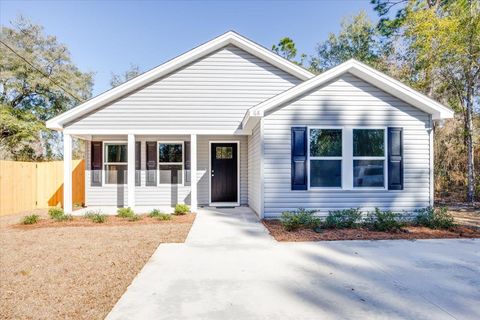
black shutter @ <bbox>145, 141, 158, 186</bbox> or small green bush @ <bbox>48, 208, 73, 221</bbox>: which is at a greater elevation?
black shutter @ <bbox>145, 141, 158, 186</bbox>

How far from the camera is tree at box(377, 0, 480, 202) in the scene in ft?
34.7

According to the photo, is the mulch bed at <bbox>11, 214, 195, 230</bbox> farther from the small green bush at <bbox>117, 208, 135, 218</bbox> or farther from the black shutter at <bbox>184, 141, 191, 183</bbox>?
the black shutter at <bbox>184, 141, 191, 183</bbox>

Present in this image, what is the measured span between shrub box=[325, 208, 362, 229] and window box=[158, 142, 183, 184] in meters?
5.62

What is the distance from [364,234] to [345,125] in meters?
2.76

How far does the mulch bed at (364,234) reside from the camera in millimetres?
5922

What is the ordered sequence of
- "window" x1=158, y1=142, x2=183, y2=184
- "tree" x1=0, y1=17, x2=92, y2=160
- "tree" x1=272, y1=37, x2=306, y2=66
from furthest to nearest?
"tree" x1=272, y1=37, x2=306, y2=66 → "tree" x1=0, y1=17, x2=92, y2=160 → "window" x1=158, y1=142, x2=183, y2=184

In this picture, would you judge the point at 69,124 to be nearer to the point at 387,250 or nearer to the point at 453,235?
the point at 387,250

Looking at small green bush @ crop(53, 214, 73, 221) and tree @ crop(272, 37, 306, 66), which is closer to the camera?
small green bush @ crop(53, 214, 73, 221)

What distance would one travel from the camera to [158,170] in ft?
34.4

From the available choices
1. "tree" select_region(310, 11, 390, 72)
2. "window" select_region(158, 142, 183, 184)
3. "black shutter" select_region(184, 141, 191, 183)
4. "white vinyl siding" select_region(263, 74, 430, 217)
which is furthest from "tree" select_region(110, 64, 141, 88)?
"white vinyl siding" select_region(263, 74, 430, 217)

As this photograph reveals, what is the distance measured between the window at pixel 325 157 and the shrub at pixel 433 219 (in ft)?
6.52

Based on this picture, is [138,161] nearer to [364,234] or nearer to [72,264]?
[72,264]

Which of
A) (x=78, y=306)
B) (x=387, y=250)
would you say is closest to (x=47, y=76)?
(x=78, y=306)

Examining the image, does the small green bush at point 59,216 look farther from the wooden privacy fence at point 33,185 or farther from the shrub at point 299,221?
the shrub at point 299,221
